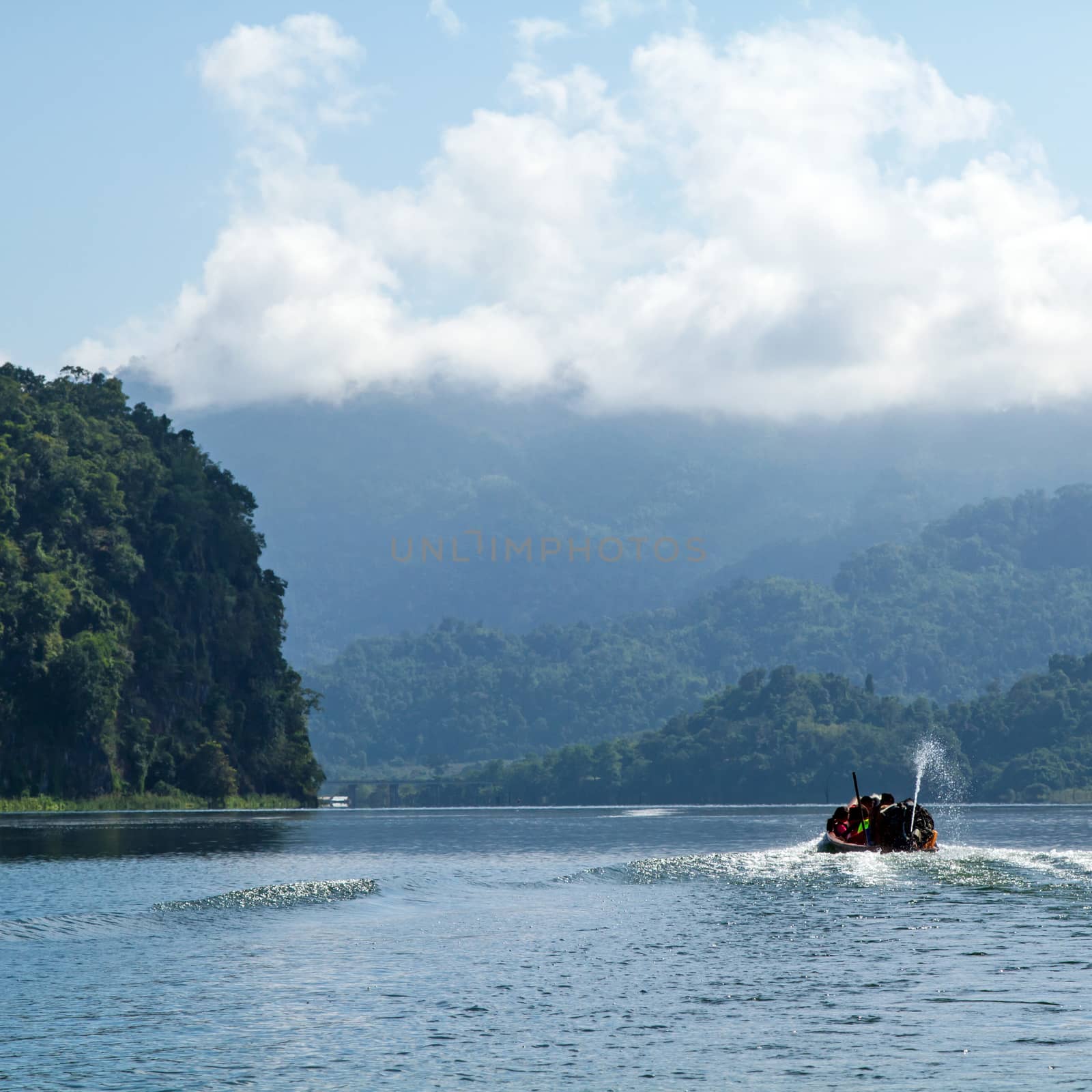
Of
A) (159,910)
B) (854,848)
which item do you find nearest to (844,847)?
(854,848)

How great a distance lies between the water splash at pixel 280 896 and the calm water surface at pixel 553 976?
24 centimetres

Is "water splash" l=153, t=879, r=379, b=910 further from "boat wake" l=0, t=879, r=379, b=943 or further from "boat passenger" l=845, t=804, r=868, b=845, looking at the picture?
"boat passenger" l=845, t=804, r=868, b=845

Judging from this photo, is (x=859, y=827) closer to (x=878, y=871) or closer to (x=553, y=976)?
(x=878, y=871)

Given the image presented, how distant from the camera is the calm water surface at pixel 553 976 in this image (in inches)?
1258

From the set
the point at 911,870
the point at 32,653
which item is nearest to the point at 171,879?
the point at 911,870

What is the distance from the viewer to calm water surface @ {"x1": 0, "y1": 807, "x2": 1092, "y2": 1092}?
105 feet

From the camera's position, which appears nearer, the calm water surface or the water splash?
the calm water surface

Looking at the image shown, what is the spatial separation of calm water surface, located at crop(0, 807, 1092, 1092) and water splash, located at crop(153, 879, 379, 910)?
0.24 meters

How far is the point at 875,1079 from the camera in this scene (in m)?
30.4

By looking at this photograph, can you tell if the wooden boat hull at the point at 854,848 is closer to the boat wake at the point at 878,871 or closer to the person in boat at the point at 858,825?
the person in boat at the point at 858,825

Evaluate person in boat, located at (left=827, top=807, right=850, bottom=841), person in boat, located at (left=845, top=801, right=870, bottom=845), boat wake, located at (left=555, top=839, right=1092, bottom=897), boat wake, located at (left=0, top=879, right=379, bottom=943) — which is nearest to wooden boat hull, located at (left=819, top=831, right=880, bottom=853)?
person in boat, located at (left=845, top=801, right=870, bottom=845)

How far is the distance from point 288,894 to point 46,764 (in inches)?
5153

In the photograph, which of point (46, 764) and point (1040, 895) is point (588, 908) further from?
point (46, 764)

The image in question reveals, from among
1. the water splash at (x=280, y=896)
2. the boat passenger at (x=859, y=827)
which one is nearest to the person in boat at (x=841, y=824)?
the boat passenger at (x=859, y=827)
